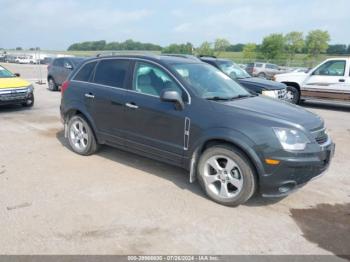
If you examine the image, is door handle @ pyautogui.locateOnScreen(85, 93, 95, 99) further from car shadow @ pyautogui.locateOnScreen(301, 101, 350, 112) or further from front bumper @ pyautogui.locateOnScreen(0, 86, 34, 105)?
car shadow @ pyautogui.locateOnScreen(301, 101, 350, 112)

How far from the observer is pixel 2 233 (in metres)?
3.48

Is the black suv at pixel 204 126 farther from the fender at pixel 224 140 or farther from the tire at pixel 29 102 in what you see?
the tire at pixel 29 102

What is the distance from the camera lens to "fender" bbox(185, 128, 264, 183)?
3934mm

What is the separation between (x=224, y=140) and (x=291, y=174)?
2.81 feet

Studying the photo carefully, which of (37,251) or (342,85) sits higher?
(342,85)

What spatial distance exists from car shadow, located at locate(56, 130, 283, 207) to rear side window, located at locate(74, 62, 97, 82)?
1.33 m

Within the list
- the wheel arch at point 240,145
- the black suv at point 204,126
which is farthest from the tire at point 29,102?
the wheel arch at point 240,145

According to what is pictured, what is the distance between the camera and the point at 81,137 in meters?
6.12

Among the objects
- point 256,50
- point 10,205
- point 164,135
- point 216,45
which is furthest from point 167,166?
point 216,45

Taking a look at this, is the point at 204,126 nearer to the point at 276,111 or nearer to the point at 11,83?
the point at 276,111

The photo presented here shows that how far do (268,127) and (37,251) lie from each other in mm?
2720

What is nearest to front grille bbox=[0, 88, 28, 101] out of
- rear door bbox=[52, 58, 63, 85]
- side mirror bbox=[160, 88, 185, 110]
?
rear door bbox=[52, 58, 63, 85]

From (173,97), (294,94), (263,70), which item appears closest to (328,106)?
(294,94)

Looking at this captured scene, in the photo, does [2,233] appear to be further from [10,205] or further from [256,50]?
[256,50]
